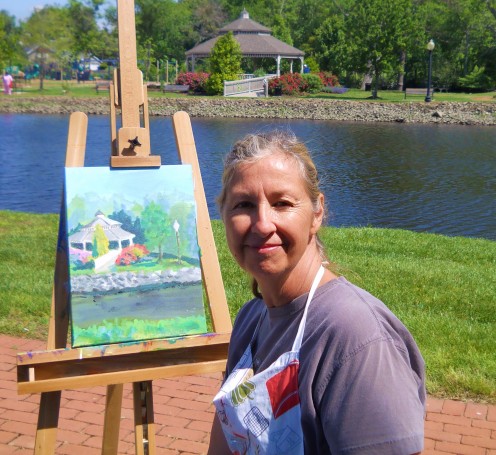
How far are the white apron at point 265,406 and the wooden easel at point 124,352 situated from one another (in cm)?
110

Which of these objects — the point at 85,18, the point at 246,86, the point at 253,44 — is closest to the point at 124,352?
the point at 246,86

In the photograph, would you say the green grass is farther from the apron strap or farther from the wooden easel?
the apron strap

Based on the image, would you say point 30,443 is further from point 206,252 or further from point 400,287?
point 400,287

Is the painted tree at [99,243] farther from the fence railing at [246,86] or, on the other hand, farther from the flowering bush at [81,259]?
the fence railing at [246,86]

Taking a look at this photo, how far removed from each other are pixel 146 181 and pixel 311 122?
32743 millimetres

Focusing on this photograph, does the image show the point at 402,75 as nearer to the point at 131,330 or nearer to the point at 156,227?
the point at 156,227

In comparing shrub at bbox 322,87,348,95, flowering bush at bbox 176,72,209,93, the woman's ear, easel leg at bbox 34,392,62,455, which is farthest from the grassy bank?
shrub at bbox 322,87,348,95

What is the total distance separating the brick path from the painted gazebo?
45.0 inches

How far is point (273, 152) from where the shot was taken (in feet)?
6.49

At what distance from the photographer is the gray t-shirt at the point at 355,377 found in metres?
1.60

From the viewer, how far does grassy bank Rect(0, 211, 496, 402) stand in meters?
4.69

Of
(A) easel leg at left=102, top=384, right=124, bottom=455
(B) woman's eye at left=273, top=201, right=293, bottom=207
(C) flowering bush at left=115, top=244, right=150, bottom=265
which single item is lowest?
(A) easel leg at left=102, top=384, right=124, bottom=455

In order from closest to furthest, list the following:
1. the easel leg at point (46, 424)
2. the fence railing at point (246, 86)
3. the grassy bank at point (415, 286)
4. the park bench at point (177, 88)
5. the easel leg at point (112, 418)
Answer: the easel leg at point (46, 424)
the easel leg at point (112, 418)
the grassy bank at point (415, 286)
the fence railing at point (246, 86)
the park bench at point (177, 88)

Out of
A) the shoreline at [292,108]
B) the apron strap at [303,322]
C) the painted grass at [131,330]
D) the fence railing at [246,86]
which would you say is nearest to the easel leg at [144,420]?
the painted grass at [131,330]
